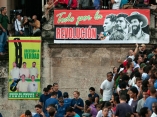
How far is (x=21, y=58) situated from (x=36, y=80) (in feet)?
3.26

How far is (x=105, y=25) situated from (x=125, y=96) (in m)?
9.69

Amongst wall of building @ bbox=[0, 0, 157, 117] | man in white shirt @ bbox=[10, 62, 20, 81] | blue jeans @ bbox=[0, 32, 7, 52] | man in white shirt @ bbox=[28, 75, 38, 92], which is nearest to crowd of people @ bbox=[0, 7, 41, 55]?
blue jeans @ bbox=[0, 32, 7, 52]

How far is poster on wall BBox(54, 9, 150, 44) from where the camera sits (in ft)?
94.3

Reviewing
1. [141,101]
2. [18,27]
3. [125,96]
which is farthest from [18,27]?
[141,101]

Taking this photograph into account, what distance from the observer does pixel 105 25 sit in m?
28.8

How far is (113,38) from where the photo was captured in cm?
2888

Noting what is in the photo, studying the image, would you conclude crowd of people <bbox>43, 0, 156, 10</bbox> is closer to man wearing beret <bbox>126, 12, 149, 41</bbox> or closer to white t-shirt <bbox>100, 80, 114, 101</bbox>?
man wearing beret <bbox>126, 12, 149, 41</bbox>

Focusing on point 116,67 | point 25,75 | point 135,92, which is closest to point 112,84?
point 116,67

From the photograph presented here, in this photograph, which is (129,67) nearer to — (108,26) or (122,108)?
(108,26)

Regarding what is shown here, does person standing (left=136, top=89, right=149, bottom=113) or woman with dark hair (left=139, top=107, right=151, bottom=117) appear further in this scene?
person standing (left=136, top=89, right=149, bottom=113)

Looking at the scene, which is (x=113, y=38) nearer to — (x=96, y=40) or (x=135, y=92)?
(x=96, y=40)

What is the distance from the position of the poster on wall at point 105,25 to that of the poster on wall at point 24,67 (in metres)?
1.34

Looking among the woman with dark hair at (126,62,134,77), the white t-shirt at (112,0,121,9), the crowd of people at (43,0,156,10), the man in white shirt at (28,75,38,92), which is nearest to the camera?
the woman with dark hair at (126,62,134,77)

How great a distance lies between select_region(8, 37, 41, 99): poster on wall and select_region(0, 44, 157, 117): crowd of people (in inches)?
125
